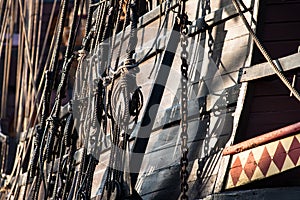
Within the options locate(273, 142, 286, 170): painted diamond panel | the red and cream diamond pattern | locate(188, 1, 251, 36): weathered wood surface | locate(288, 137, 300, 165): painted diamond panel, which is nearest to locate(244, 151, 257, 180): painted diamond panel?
the red and cream diamond pattern

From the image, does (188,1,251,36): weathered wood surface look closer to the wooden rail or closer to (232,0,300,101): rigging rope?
(232,0,300,101): rigging rope

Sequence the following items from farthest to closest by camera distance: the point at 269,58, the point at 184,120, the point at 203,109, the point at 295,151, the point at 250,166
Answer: the point at 203,109
the point at 184,120
the point at 250,166
the point at 269,58
the point at 295,151

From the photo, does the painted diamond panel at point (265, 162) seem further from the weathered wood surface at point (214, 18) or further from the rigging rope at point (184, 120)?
the weathered wood surface at point (214, 18)

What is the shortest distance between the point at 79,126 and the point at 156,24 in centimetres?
116

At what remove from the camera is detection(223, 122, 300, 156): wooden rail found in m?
5.34

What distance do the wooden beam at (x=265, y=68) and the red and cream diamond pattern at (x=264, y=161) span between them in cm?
36

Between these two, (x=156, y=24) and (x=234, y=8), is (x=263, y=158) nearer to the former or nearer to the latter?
(x=234, y=8)

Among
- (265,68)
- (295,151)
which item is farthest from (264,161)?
(265,68)

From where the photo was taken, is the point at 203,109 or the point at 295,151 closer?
the point at 295,151

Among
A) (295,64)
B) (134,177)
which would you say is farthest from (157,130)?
(295,64)

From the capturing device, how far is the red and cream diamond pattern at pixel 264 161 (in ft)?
17.6

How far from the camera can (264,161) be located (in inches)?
217

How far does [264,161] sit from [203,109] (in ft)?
2.52

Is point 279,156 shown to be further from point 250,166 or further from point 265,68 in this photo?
point 265,68
